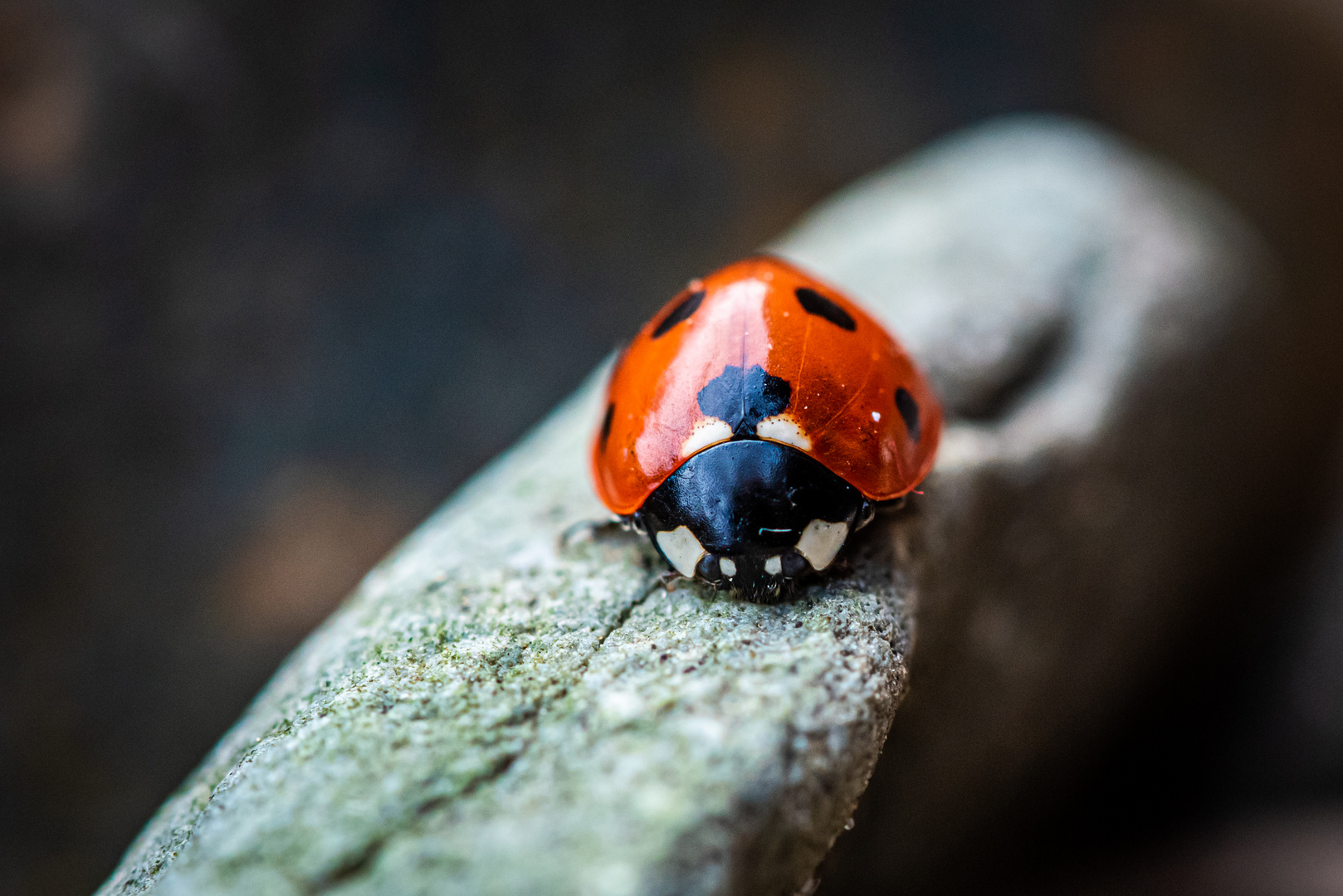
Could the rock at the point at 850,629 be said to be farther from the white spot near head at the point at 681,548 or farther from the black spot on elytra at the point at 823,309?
the black spot on elytra at the point at 823,309

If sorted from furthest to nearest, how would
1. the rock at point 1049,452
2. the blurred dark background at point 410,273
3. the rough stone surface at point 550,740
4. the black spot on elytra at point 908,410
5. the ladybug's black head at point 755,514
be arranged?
1. the blurred dark background at point 410,273
2. the rock at point 1049,452
3. the black spot on elytra at point 908,410
4. the ladybug's black head at point 755,514
5. the rough stone surface at point 550,740

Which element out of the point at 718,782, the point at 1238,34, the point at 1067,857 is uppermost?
the point at 718,782

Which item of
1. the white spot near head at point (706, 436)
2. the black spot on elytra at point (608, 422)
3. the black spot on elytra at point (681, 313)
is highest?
the black spot on elytra at point (681, 313)

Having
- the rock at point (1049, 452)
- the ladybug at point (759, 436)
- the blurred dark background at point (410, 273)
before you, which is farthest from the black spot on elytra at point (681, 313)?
the blurred dark background at point (410, 273)

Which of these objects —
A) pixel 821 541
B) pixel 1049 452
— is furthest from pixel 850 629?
pixel 1049 452

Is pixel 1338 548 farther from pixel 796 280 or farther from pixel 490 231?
pixel 490 231

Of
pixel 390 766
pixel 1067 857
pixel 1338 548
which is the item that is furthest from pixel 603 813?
pixel 1338 548

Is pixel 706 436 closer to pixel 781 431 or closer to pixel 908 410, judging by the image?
pixel 781 431
